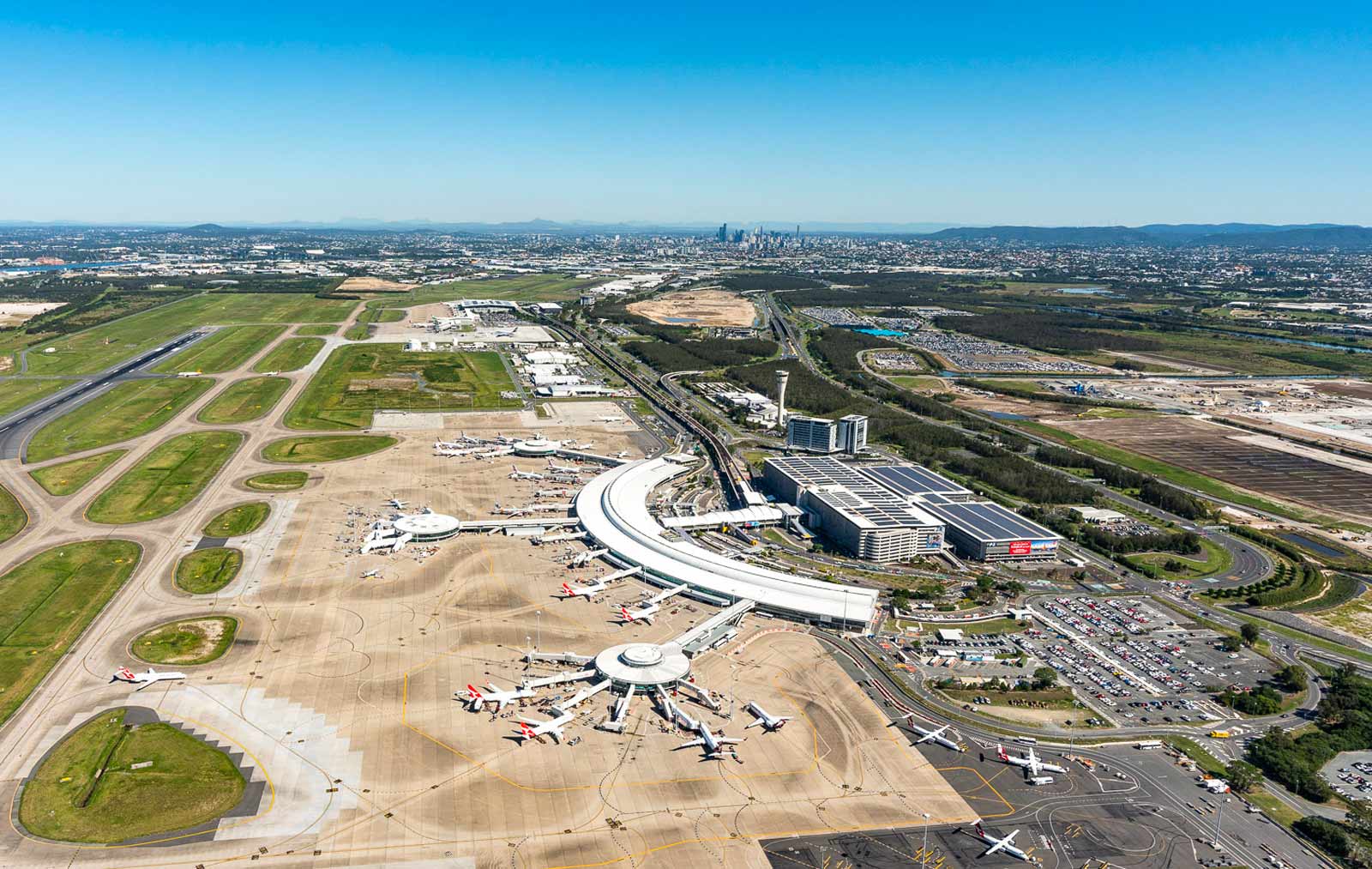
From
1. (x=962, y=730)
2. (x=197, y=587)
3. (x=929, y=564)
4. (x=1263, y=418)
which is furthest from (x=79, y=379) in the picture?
(x=1263, y=418)

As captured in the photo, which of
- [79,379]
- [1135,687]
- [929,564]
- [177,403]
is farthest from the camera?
[79,379]

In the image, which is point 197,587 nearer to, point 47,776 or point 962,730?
point 47,776

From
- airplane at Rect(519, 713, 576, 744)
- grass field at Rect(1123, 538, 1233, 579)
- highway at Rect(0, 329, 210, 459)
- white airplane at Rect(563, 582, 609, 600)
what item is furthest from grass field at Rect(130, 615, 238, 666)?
grass field at Rect(1123, 538, 1233, 579)

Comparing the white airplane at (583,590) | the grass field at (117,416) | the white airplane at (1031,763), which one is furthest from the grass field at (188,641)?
the grass field at (117,416)

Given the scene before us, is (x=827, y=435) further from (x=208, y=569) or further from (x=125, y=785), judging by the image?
(x=125, y=785)

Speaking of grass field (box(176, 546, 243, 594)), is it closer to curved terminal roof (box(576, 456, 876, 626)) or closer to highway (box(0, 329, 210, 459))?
curved terminal roof (box(576, 456, 876, 626))

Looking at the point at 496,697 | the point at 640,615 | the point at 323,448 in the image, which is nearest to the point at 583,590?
the point at 640,615
